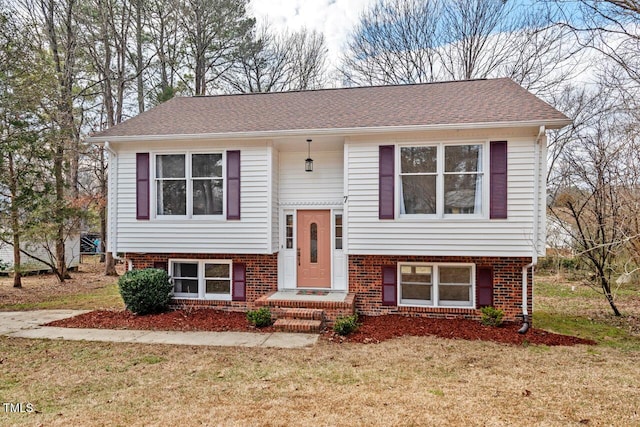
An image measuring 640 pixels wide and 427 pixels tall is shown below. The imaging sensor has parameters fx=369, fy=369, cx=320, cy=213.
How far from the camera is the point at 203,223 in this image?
27.1ft

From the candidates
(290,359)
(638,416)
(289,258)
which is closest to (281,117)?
(289,258)

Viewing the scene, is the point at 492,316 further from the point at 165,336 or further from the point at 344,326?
the point at 165,336

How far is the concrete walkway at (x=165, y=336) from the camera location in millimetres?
6309

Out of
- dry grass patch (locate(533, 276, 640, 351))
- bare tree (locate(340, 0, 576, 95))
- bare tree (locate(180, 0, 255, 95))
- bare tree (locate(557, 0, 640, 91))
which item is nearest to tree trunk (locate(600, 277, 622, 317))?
dry grass patch (locate(533, 276, 640, 351))

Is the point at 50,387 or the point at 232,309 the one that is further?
the point at 232,309

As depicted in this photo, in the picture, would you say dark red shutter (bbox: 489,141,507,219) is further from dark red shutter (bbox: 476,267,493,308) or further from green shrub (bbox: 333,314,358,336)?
green shrub (bbox: 333,314,358,336)

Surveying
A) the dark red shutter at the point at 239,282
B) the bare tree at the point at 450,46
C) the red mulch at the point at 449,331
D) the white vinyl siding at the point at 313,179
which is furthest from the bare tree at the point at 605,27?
the bare tree at the point at 450,46

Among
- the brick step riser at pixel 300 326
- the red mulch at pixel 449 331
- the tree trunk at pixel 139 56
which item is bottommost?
the red mulch at pixel 449 331

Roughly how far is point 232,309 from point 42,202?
24.9 feet

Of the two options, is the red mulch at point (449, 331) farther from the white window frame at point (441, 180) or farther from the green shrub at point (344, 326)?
the white window frame at point (441, 180)

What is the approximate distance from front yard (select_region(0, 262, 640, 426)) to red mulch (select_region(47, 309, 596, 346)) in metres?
0.37

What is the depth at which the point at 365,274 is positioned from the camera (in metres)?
8.03

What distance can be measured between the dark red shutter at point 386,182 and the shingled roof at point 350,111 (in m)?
0.56

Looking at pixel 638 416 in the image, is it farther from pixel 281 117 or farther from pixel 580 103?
pixel 580 103
